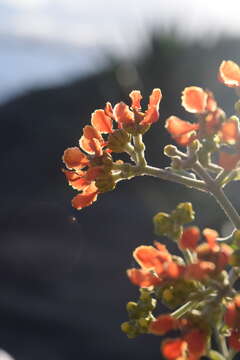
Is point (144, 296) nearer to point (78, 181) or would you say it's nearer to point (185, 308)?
point (185, 308)

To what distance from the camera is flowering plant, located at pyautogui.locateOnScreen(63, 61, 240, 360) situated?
2.92 feet

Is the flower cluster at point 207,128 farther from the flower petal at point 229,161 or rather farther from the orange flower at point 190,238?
the orange flower at point 190,238

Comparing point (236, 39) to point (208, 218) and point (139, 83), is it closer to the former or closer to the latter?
point (139, 83)

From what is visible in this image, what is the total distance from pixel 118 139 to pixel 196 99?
172mm

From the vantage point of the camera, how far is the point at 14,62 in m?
9.90

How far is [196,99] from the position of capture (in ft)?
3.30

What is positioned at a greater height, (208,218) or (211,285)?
(208,218)

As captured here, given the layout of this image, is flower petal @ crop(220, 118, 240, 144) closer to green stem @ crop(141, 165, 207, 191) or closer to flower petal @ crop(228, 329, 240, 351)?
green stem @ crop(141, 165, 207, 191)

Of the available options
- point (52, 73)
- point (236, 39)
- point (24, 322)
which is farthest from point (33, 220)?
point (52, 73)

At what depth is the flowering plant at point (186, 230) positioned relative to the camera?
891 millimetres

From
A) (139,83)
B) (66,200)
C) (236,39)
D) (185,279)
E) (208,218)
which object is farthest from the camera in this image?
(236,39)

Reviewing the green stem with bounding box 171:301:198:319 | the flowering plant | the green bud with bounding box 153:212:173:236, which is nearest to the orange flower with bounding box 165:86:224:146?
the flowering plant

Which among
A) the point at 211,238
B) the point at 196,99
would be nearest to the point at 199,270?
the point at 211,238

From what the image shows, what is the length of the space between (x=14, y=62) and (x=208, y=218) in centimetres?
539
